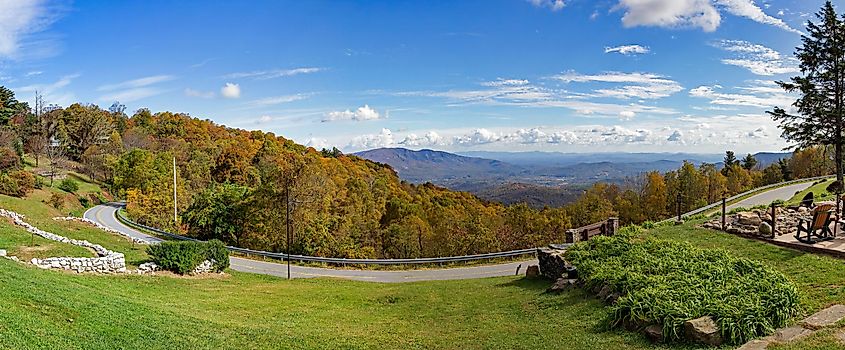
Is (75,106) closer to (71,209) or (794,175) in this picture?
(71,209)

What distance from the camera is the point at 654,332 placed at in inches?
353

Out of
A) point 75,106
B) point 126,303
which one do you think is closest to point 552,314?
point 126,303

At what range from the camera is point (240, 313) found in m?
13.8

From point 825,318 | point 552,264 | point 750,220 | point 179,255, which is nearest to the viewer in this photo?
point 825,318

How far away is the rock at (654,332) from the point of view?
8.84 metres

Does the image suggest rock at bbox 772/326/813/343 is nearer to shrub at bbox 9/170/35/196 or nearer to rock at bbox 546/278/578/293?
rock at bbox 546/278/578/293

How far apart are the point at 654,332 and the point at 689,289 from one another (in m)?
1.86

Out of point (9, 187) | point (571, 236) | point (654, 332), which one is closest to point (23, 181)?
point (9, 187)

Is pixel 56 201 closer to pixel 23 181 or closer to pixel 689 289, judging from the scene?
pixel 23 181

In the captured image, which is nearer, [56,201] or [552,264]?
[552,264]

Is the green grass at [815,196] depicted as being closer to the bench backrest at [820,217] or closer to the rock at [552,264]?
the bench backrest at [820,217]

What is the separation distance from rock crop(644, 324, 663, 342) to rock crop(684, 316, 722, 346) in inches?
16.6

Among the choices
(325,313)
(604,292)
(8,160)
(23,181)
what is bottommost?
(325,313)

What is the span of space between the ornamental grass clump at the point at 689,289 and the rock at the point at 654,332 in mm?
106
